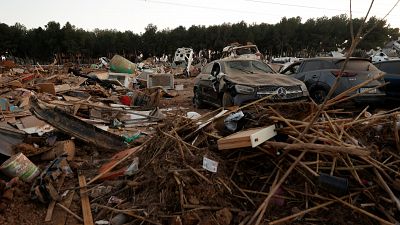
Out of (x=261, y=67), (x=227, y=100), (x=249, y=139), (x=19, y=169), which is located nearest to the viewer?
(x=249, y=139)

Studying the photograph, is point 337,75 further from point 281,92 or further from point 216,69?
point 216,69

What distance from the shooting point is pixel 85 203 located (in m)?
4.46

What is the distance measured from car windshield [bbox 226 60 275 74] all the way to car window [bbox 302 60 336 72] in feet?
3.59

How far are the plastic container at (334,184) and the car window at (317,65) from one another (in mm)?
6246

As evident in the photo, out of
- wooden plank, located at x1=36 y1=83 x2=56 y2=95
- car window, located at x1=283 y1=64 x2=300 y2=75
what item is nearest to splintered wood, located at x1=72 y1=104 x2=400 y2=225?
car window, located at x1=283 y1=64 x2=300 y2=75

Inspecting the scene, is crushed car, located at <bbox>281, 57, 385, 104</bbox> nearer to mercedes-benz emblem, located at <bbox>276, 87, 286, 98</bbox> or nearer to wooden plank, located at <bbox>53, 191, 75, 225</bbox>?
mercedes-benz emblem, located at <bbox>276, 87, 286, 98</bbox>

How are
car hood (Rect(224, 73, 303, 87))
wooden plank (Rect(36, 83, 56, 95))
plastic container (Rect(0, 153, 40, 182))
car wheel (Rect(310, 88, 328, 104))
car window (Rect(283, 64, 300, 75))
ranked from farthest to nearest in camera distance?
wooden plank (Rect(36, 83, 56, 95))
car window (Rect(283, 64, 300, 75))
car wheel (Rect(310, 88, 328, 104))
car hood (Rect(224, 73, 303, 87))
plastic container (Rect(0, 153, 40, 182))

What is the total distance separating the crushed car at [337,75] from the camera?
873 centimetres

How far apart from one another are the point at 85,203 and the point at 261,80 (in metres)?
5.40

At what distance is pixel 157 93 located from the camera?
13.2 metres

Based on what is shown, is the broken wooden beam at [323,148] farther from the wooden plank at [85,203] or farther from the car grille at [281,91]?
the car grille at [281,91]

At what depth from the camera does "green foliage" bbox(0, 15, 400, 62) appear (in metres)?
52.5

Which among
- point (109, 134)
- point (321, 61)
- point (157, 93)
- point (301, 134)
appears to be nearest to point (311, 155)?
point (301, 134)

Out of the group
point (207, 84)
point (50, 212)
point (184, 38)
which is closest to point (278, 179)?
point (50, 212)
